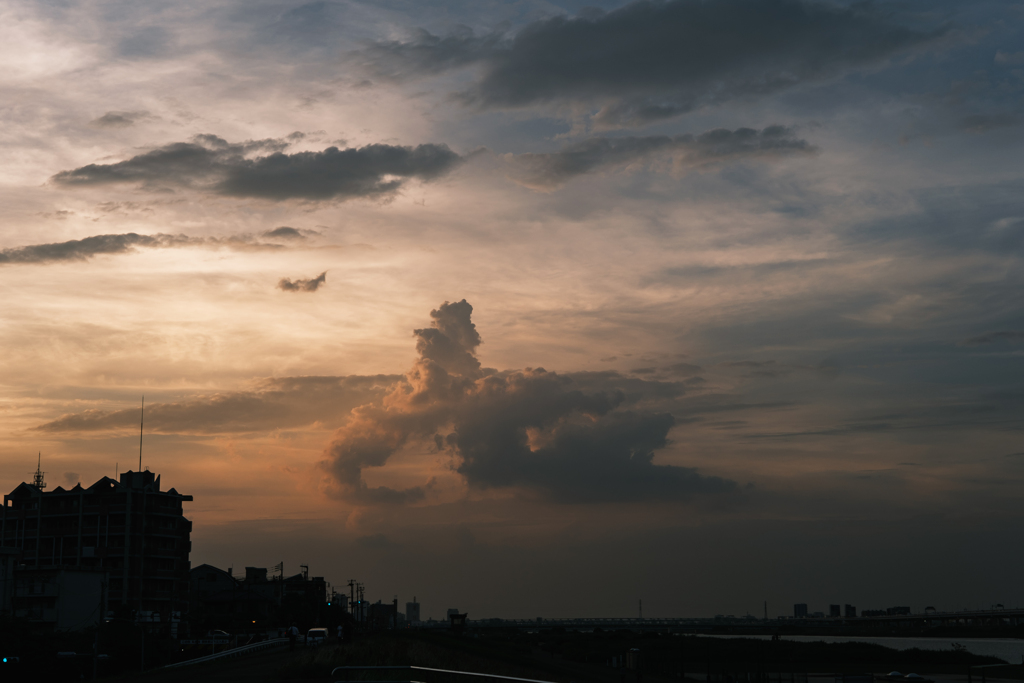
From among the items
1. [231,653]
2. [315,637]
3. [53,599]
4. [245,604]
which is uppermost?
[231,653]

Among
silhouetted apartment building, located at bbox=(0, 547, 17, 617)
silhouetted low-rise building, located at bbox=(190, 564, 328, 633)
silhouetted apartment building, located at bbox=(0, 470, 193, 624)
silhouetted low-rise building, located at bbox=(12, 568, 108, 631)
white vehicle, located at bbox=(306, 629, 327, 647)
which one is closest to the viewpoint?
white vehicle, located at bbox=(306, 629, 327, 647)

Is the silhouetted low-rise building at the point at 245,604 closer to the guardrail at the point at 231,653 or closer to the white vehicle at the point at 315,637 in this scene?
the white vehicle at the point at 315,637

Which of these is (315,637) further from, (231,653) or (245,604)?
(245,604)

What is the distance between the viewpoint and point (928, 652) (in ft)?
465

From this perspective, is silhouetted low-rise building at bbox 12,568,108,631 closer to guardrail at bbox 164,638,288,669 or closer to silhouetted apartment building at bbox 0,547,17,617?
silhouetted apartment building at bbox 0,547,17,617

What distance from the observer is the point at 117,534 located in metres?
119

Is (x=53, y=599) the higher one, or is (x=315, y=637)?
(x=53, y=599)

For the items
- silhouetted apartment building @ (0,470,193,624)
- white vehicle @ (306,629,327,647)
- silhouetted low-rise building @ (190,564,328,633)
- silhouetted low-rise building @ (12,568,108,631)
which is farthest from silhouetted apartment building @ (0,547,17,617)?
silhouetted low-rise building @ (190,564,328,633)

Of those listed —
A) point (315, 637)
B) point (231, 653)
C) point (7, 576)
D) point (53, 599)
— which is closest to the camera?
point (231, 653)

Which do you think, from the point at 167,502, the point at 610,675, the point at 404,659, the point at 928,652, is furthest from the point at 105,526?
the point at 928,652

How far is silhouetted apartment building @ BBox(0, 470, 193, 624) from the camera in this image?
117312 millimetres

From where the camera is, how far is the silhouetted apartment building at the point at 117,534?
385ft

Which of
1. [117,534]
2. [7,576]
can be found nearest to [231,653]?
[7,576]

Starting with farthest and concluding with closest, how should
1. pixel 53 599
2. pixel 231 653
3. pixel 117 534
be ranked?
1. pixel 117 534
2. pixel 53 599
3. pixel 231 653
